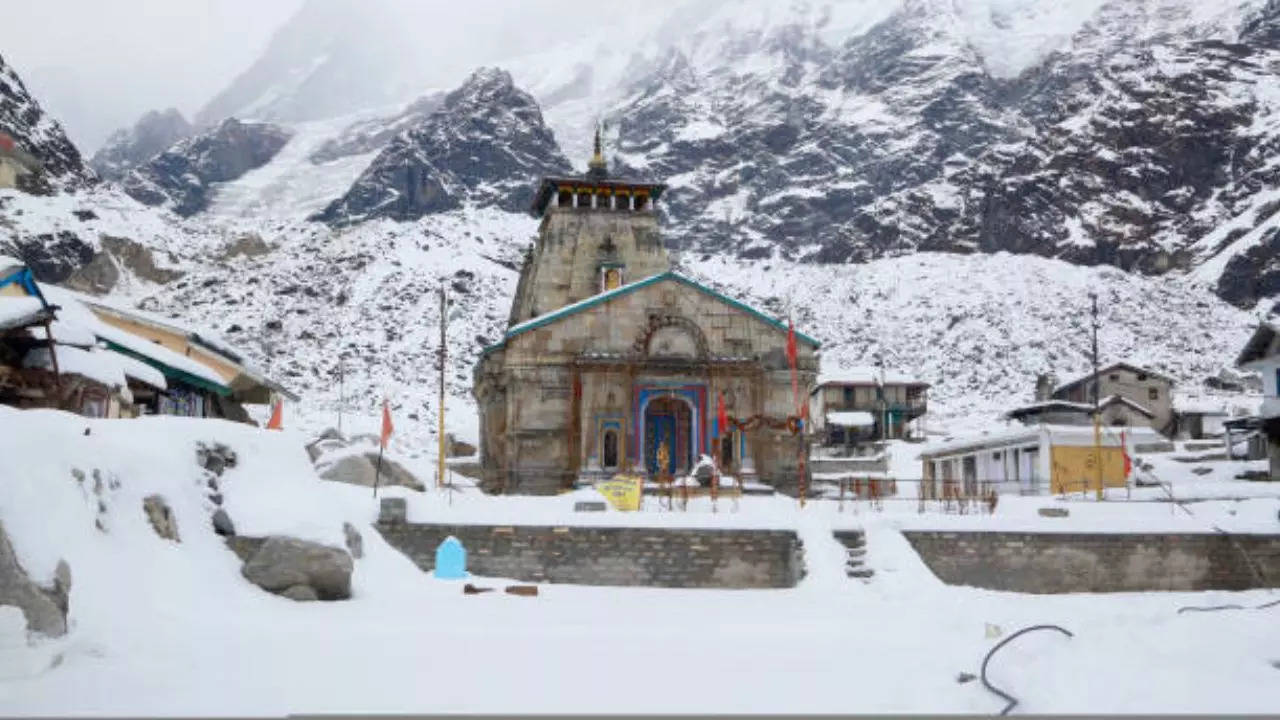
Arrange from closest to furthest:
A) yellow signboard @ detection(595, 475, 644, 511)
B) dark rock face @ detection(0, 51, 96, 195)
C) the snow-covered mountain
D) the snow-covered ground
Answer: the snow-covered ground
yellow signboard @ detection(595, 475, 644, 511)
the snow-covered mountain
dark rock face @ detection(0, 51, 96, 195)

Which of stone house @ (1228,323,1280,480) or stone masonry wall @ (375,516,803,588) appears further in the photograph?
stone house @ (1228,323,1280,480)

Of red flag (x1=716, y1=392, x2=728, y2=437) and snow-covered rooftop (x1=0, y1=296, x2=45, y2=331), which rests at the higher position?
snow-covered rooftop (x1=0, y1=296, x2=45, y2=331)

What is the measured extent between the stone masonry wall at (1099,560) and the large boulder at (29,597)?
Answer: 17589 millimetres

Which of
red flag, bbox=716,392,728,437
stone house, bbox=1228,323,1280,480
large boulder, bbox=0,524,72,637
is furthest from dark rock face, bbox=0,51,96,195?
large boulder, bbox=0,524,72,637

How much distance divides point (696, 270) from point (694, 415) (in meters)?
117

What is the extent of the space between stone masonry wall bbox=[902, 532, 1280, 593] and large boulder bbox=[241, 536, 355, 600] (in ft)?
42.0

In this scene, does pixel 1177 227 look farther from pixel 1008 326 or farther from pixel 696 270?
pixel 696 270

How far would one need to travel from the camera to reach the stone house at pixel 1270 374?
1677 inches

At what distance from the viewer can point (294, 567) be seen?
17484 millimetres

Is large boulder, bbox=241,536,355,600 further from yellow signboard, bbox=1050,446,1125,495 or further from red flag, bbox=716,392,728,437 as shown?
yellow signboard, bbox=1050,446,1125,495

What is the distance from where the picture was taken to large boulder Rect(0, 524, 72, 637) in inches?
468

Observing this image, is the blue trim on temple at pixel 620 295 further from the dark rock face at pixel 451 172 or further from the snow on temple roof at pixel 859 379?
the dark rock face at pixel 451 172

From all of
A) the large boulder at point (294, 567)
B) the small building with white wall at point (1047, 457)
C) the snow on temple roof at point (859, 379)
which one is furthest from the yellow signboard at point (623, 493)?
the snow on temple roof at point (859, 379)

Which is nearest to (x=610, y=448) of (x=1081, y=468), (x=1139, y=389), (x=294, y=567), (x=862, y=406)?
(x=294, y=567)
